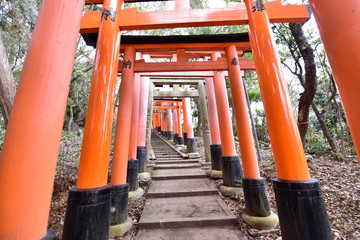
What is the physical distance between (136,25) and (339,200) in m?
5.59

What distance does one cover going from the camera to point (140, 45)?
13.6ft

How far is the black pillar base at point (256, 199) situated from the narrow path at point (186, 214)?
40 centimetres

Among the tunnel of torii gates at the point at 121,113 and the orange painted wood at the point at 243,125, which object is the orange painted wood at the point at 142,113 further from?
the orange painted wood at the point at 243,125

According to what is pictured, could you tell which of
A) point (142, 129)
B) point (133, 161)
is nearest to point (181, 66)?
point (133, 161)

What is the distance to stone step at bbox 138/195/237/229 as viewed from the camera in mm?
3230

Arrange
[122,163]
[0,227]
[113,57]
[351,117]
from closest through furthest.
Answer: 1. [351,117]
2. [0,227]
3. [113,57]
4. [122,163]

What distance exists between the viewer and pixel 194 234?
3.03 m

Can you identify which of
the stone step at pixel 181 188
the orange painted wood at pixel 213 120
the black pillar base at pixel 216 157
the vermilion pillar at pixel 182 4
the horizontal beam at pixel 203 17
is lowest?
the stone step at pixel 181 188

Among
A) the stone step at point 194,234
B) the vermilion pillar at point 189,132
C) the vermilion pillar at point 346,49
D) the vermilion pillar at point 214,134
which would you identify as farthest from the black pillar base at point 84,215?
the vermilion pillar at point 189,132

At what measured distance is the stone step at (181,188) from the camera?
4316mm

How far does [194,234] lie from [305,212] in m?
1.91

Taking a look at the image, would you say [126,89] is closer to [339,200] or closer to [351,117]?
[351,117]

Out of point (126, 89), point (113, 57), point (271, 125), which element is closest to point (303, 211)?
point (271, 125)

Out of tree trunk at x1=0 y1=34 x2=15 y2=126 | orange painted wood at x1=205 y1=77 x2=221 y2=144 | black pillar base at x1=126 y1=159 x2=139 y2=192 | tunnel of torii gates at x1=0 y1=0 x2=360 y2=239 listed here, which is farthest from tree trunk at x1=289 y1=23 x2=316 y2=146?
tree trunk at x1=0 y1=34 x2=15 y2=126
